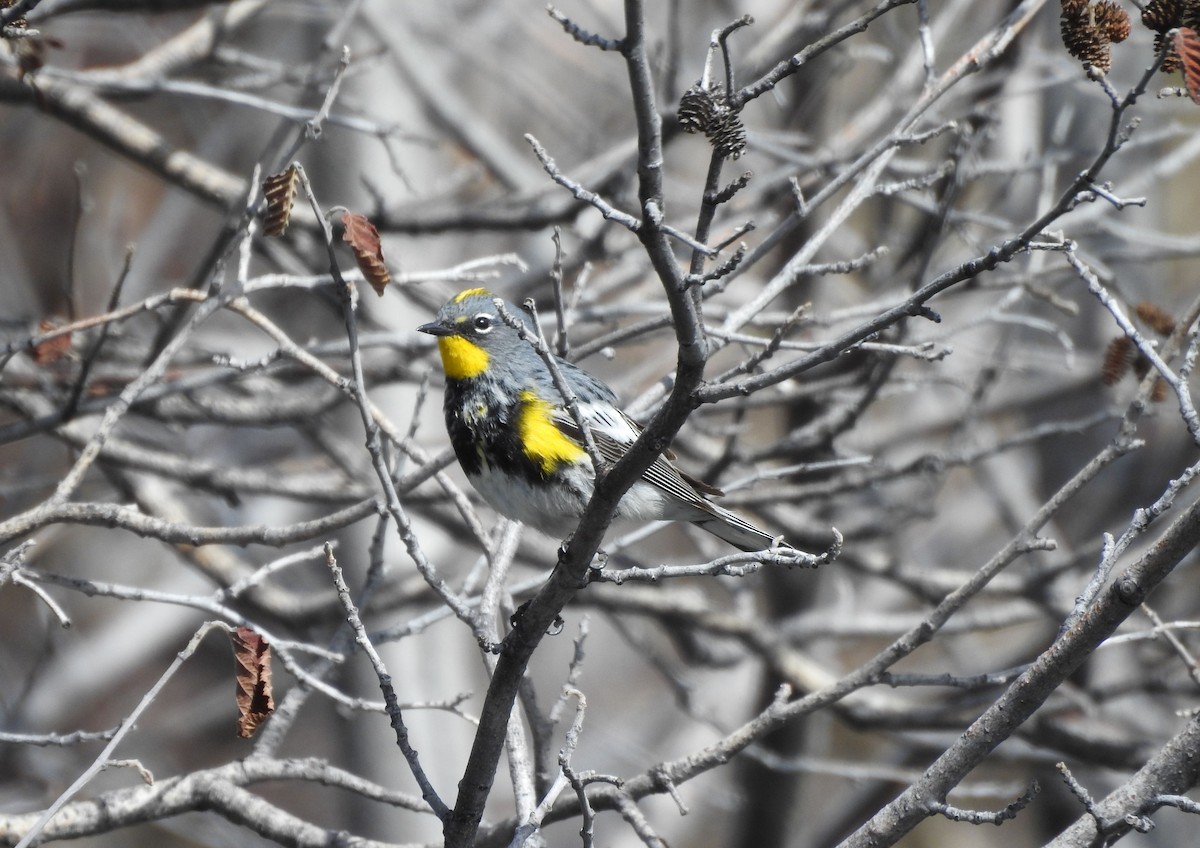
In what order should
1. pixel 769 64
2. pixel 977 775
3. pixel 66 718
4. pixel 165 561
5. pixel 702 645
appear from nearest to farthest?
pixel 769 64, pixel 702 645, pixel 66 718, pixel 977 775, pixel 165 561

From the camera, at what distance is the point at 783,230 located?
11.4 ft

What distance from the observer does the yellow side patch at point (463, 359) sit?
3.99 metres

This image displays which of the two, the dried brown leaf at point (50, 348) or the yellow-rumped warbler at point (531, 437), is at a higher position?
the dried brown leaf at point (50, 348)

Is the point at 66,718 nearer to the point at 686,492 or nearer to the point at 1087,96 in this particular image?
the point at 686,492

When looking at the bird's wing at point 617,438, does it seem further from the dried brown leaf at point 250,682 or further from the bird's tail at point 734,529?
the dried brown leaf at point 250,682

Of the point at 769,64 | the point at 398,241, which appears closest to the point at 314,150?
the point at 398,241

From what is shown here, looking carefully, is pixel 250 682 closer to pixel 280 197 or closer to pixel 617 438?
pixel 280 197

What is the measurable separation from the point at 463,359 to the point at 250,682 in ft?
4.85

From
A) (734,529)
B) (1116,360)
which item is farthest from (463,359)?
(1116,360)

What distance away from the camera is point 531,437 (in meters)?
3.74

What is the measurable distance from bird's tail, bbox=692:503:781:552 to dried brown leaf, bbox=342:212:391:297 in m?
1.51

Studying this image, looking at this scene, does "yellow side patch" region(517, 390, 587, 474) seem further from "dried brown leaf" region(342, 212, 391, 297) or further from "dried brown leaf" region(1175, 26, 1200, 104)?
"dried brown leaf" region(1175, 26, 1200, 104)

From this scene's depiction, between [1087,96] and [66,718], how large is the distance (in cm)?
849

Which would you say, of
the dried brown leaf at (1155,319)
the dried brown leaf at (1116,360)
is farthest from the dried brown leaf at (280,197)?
the dried brown leaf at (1155,319)
